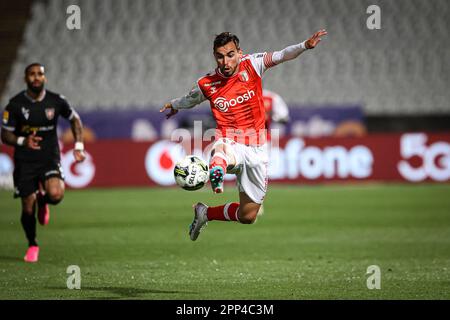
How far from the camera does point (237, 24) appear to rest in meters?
23.9

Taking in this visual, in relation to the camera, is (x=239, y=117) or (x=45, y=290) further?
(x=239, y=117)

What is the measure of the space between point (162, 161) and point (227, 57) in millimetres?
11524

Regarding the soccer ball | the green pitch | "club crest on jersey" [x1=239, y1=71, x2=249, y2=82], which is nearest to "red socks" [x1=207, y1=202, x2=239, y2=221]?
the green pitch

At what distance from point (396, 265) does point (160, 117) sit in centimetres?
1251

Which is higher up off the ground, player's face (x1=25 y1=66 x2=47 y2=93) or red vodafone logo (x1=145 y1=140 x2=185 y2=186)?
player's face (x1=25 y1=66 x2=47 y2=93)

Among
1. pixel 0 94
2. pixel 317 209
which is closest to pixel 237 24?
pixel 0 94

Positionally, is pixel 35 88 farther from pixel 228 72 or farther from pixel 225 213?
pixel 225 213

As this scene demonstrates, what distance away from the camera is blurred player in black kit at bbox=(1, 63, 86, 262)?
9.10 m

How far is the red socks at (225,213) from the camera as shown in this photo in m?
7.84

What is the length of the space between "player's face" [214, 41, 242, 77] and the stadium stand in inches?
593

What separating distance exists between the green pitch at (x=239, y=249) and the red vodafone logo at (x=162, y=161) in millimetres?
1905

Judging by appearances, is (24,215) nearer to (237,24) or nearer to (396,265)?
(396,265)

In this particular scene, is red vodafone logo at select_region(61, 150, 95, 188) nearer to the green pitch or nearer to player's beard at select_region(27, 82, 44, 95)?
the green pitch

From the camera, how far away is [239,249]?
9.91 meters
